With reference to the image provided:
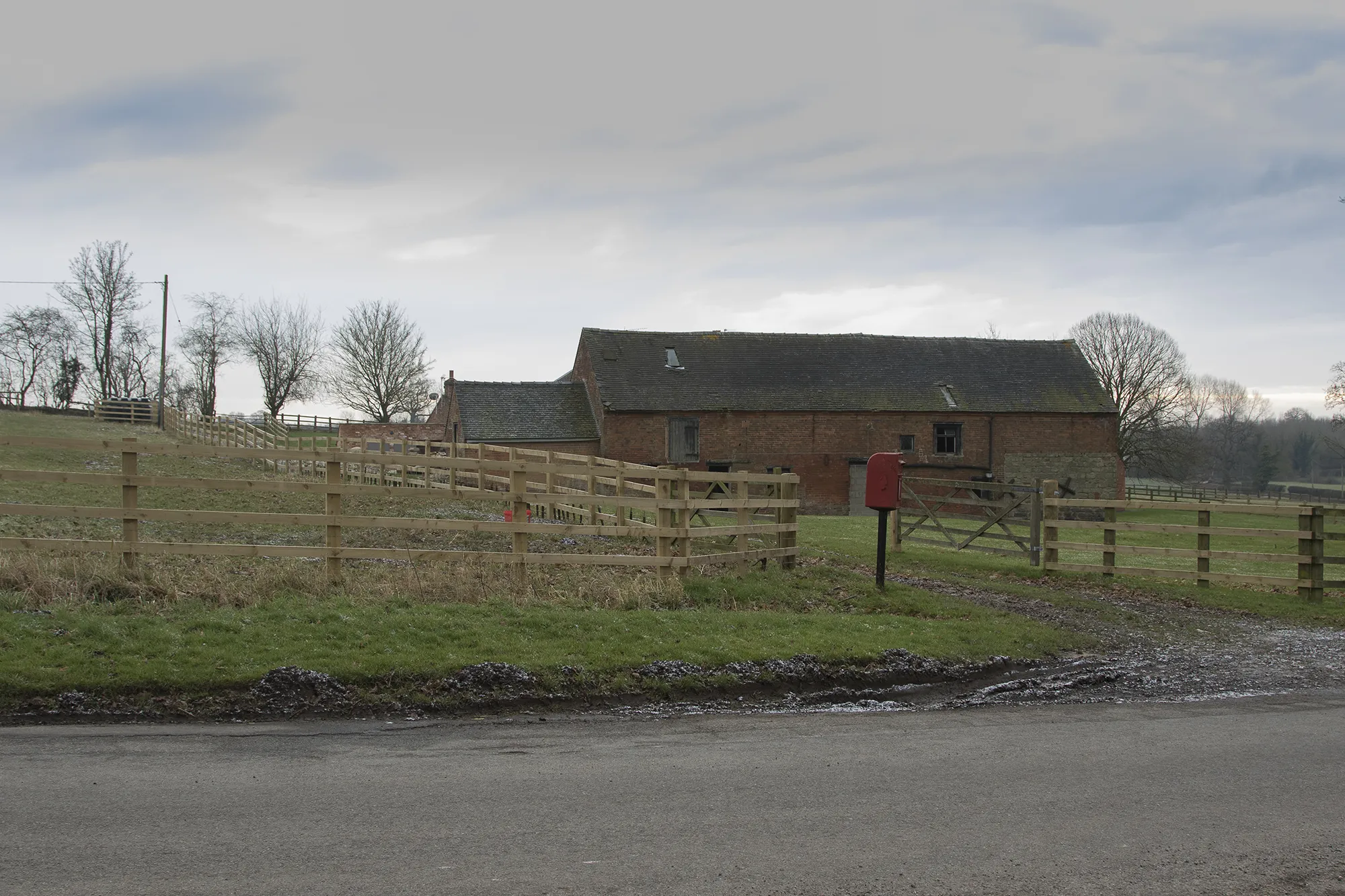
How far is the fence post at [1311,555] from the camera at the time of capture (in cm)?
1410

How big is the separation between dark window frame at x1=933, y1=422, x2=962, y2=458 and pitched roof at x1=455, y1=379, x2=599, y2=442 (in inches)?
617

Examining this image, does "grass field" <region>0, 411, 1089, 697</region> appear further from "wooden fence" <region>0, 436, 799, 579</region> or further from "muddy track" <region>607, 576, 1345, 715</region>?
"muddy track" <region>607, 576, 1345, 715</region>

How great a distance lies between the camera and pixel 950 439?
149 feet

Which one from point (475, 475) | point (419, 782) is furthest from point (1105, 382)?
point (419, 782)

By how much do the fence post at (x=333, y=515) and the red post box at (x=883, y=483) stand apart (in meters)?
6.35

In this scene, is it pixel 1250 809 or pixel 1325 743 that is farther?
pixel 1325 743

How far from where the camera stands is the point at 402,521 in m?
10.2

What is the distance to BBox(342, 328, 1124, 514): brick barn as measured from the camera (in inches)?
1683

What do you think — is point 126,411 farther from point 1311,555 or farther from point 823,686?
point 1311,555

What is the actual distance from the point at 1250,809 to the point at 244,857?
5079mm

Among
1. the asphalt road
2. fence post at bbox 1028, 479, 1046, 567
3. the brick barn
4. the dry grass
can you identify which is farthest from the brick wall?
the asphalt road

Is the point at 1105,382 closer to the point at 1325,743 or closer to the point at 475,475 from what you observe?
the point at 475,475

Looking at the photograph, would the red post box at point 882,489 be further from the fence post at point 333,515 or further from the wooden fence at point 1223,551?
the fence post at point 333,515

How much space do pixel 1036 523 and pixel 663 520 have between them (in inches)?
313
